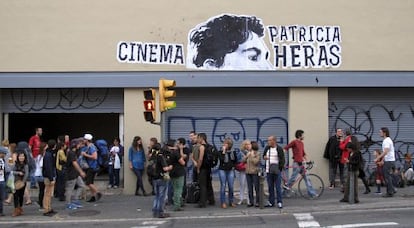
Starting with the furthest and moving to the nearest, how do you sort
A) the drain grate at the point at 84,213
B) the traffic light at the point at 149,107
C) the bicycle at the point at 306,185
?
the bicycle at the point at 306,185 → the drain grate at the point at 84,213 → the traffic light at the point at 149,107

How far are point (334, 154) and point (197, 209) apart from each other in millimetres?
5080

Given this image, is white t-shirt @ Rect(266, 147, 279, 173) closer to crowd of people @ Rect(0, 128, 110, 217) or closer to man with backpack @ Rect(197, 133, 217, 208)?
man with backpack @ Rect(197, 133, 217, 208)

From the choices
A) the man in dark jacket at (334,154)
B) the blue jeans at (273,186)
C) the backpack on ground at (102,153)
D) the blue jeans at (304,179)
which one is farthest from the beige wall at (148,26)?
the blue jeans at (273,186)

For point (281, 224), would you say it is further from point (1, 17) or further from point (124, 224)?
point (1, 17)

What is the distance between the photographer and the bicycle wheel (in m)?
14.2

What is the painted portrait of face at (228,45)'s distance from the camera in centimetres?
1641

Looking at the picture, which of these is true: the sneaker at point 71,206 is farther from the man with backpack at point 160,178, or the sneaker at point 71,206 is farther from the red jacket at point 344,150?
the red jacket at point 344,150

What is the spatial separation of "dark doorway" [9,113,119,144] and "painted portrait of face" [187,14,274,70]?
397 cm

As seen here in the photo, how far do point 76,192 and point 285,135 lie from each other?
677cm

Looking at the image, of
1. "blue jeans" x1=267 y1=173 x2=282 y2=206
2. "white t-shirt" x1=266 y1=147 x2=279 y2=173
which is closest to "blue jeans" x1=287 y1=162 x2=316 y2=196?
"blue jeans" x1=267 y1=173 x2=282 y2=206

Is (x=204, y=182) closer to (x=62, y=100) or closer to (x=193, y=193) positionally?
(x=193, y=193)

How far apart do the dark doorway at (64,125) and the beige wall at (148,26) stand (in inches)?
93.1

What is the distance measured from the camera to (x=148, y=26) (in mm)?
16484

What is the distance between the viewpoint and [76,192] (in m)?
13.8
